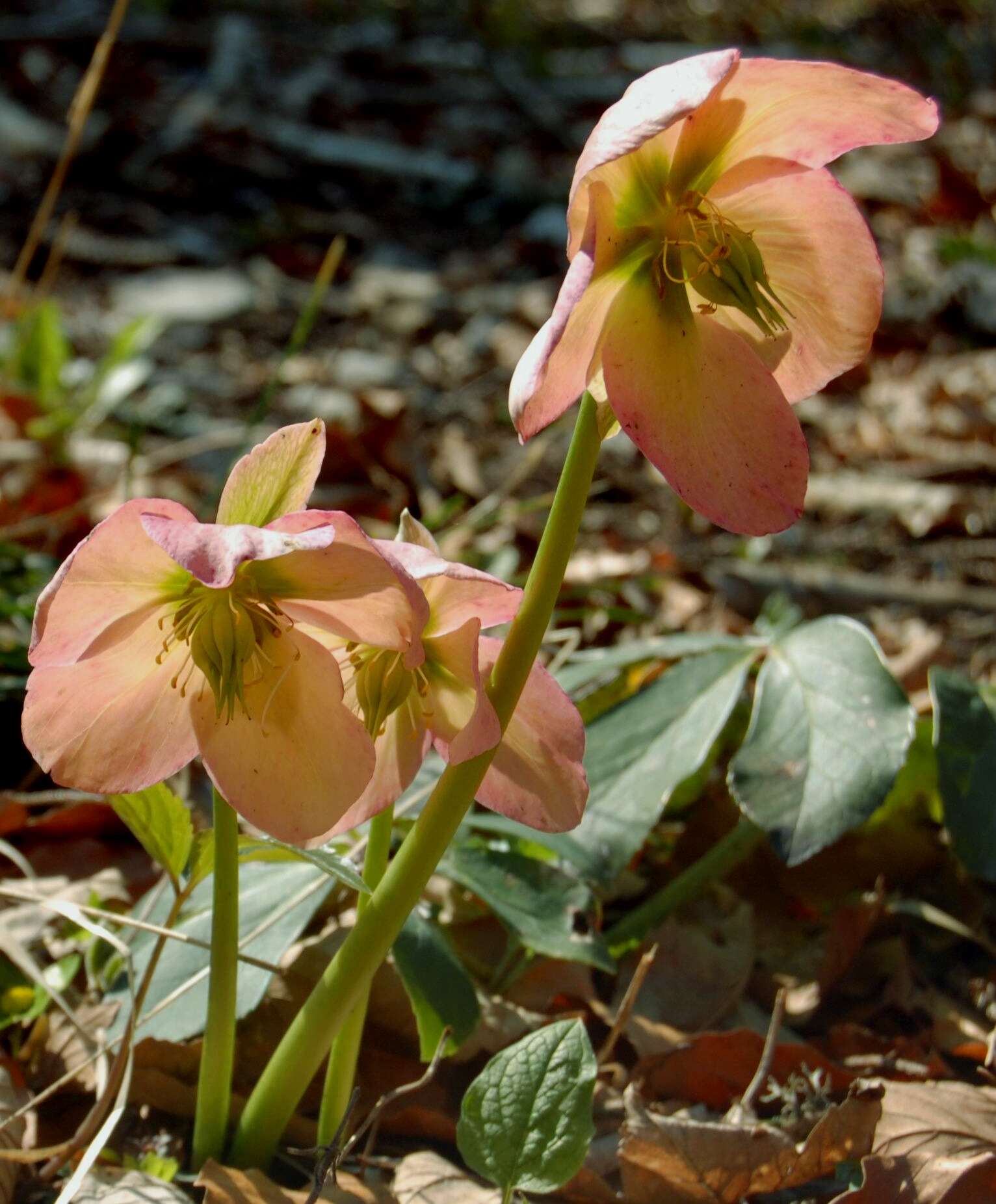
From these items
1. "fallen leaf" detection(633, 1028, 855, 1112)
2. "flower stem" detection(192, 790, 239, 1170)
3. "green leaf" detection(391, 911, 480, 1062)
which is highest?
"flower stem" detection(192, 790, 239, 1170)

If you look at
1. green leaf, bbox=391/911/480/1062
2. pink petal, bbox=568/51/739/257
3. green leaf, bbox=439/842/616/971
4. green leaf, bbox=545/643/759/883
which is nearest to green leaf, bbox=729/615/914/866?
green leaf, bbox=545/643/759/883

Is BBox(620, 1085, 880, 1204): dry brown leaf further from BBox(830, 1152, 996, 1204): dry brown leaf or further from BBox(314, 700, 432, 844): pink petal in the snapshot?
BBox(314, 700, 432, 844): pink petal

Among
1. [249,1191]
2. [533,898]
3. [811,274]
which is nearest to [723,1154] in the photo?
[533,898]

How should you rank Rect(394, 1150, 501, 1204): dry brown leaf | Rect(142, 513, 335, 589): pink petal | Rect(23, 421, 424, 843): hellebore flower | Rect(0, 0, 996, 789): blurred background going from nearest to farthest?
Rect(142, 513, 335, 589): pink petal, Rect(23, 421, 424, 843): hellebore flower, Rect(394, 1150, 501, 1204): dry brown leaf, Rect(0, 0, 996, 789): blurred background

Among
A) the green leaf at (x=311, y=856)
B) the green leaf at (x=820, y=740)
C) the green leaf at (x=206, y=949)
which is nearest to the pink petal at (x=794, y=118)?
the green leaf at (x=311, y=856)

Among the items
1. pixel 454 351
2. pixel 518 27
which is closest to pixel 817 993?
pixel 454 351

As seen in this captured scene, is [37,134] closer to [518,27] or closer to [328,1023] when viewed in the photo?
[518,27]

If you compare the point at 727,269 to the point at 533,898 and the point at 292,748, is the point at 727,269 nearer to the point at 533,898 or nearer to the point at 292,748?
the point at 292,748
